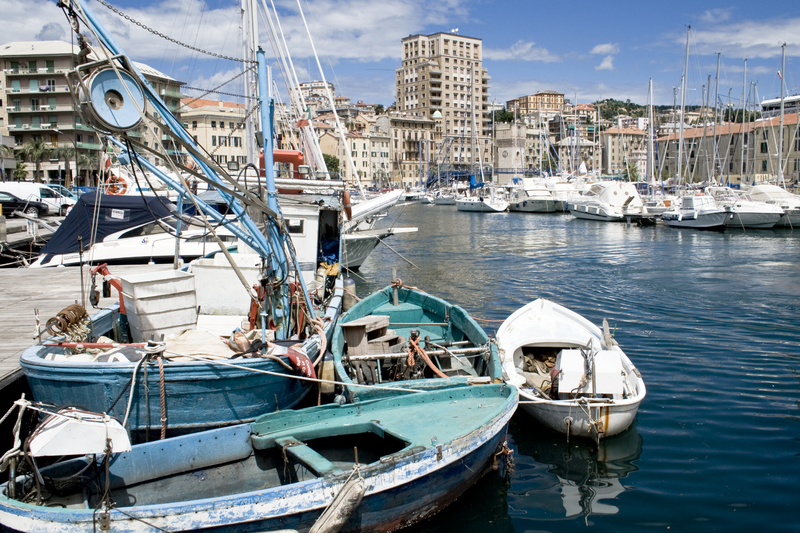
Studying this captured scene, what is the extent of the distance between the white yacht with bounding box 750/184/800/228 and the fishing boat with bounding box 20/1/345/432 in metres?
47.2

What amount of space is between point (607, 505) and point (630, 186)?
A: 59.9m

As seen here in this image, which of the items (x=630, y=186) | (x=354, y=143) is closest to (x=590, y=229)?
(x=630, y=186)

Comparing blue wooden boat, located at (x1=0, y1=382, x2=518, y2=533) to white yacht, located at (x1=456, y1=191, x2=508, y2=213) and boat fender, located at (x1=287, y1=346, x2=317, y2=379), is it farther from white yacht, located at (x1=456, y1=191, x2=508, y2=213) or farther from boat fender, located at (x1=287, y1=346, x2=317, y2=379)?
white yacht, located at (x1=456, y1=191, x2=508, y2=213)

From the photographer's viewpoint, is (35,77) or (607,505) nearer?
(607,505)

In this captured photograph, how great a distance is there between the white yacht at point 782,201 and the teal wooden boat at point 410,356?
4438cm

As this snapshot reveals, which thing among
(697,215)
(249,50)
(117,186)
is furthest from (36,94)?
(697,215)

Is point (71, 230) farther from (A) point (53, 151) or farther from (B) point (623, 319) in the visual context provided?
(A) point (53, 151)

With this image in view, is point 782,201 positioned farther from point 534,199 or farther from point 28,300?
point 28,300

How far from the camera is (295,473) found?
7.00 m

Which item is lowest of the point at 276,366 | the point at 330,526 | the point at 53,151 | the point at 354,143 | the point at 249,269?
the point at 330,526

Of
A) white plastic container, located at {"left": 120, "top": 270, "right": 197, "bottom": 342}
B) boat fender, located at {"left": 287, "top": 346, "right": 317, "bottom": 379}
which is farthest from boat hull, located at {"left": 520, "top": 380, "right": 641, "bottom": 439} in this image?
white plastic container, located at {"left": 120, "top": 270, "right": 197, "bottom": 342}

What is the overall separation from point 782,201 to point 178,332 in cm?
5246

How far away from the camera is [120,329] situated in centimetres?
1012

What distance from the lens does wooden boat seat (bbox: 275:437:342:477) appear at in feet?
20.3
